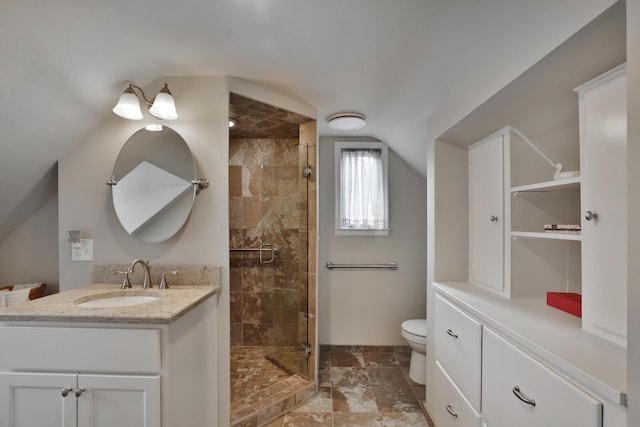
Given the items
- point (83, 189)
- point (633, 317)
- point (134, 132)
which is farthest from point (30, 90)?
point (633, 317)

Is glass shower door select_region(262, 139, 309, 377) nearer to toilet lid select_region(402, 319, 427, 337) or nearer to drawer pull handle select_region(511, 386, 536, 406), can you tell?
toilet lid select_region(402, 319, 427, 337)

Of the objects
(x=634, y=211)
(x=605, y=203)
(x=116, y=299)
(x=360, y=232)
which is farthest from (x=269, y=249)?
(x=634, y=211)

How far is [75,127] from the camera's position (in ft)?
5.37

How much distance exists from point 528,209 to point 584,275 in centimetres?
53

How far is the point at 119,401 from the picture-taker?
3.82 ft

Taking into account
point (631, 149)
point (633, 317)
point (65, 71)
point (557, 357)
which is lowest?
point (557, 357)

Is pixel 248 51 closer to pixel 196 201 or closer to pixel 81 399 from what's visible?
pixel 196 201

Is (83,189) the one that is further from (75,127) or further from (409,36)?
(409,36)

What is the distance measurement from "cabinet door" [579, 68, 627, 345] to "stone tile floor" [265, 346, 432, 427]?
56.7 inches

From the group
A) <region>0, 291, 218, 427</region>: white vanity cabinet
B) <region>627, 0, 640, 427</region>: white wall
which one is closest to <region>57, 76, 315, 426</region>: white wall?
<region>0, 291, 218, 427</region>: white vanity cabinet

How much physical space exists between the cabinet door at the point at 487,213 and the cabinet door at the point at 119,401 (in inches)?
69.8

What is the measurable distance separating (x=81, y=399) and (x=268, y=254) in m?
1.56

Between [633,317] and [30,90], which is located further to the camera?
[30,90]

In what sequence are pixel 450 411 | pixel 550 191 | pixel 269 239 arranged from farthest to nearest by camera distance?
pixel 269 239 < pixel 450 411 < pixel 550 191
